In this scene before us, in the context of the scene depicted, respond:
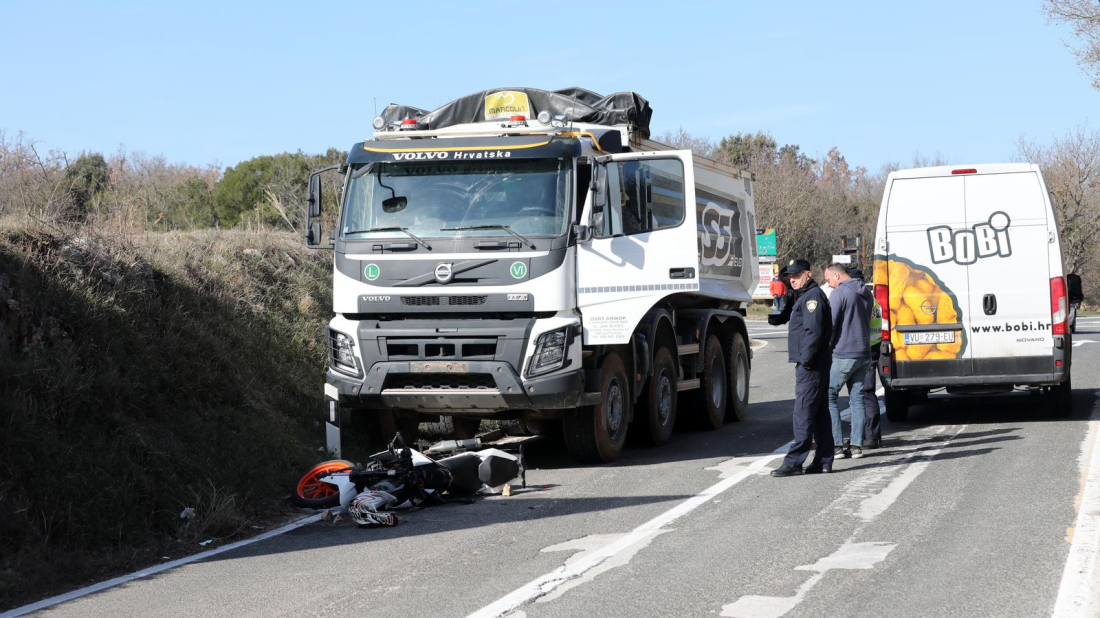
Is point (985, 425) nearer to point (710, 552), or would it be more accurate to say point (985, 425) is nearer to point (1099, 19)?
point (710, 552)

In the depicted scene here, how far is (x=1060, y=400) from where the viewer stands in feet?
41.1

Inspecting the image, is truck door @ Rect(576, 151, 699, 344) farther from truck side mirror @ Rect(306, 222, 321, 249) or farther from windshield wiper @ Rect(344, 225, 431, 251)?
truck side mirror @ Rect(306, 222, 321, 249)

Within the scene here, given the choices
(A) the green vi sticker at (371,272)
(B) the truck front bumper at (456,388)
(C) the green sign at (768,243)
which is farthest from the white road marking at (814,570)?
(C) the green sign at (768,243)

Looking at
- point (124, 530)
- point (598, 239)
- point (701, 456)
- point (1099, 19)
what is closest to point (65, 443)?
point (124, 530)

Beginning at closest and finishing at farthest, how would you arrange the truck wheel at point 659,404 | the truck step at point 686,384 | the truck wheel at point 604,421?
the truck wheel at point 604,421 → the truck wheel at point 659,404 → the truck step at point 686,384

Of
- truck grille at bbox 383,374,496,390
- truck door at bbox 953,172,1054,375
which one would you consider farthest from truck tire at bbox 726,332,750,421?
truck grille at bbox 383,374,496,390

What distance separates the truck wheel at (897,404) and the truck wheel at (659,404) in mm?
2798

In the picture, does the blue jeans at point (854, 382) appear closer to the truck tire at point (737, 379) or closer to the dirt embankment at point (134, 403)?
the truck tire at point (737, 379)

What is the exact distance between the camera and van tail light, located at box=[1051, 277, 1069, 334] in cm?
1188

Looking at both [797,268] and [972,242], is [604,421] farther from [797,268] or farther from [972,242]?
[972,242]

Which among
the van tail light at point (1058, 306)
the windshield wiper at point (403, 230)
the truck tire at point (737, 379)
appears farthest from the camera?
the truck tire at point (737, 379)

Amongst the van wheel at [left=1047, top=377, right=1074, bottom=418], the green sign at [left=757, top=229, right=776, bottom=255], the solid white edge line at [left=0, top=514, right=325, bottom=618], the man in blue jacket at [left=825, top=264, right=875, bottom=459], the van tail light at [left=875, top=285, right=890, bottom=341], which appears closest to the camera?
the solid white edge line at [left=0, top=514, right=325, bottom=618]

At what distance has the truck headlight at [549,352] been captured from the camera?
9.82 m

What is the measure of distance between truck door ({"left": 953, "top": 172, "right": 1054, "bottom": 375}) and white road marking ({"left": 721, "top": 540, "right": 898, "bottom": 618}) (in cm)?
615
